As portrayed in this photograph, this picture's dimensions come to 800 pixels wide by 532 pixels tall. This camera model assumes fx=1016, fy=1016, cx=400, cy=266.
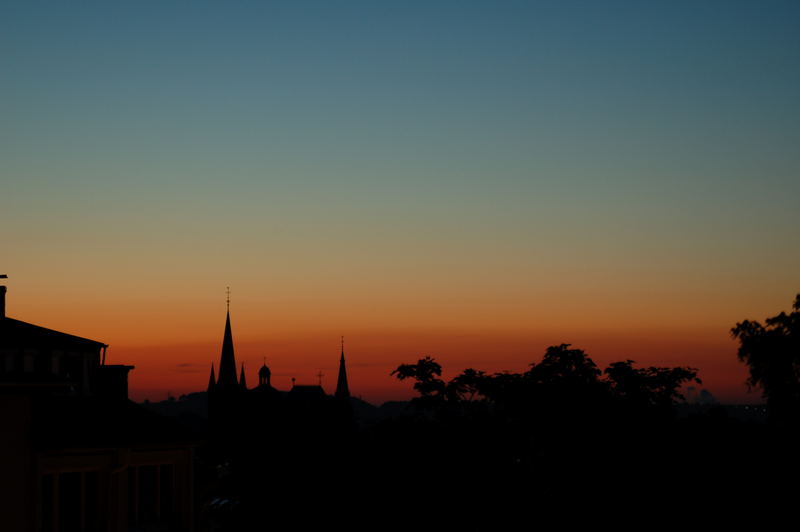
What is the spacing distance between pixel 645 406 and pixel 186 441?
83.6ft

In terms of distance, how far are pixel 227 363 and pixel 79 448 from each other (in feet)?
480

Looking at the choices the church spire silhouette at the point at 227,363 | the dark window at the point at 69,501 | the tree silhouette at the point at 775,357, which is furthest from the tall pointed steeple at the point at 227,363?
the dark window at the point at 69,501

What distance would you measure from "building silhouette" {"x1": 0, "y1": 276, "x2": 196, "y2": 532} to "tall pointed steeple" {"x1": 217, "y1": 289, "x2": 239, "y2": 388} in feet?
450

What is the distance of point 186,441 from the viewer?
27.9 metres

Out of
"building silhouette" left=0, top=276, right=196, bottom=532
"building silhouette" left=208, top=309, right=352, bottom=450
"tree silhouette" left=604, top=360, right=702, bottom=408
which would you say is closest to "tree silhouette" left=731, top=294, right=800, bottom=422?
"tree silhouette" left=604, top=360, right=702, bottom=408

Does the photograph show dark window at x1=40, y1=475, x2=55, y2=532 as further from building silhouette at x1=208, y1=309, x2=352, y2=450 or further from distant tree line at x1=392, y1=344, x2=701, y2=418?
building silhouette at x1=208, y1=309, x2=352, y2=450

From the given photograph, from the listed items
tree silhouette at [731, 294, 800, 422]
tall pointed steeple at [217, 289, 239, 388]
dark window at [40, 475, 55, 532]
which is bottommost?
dark window at [40, 475, 55, 532]

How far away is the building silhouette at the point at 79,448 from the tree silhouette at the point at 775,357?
127 ft

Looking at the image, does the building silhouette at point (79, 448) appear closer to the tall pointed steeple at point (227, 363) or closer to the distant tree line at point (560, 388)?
the distant tree line at point (560, 388)

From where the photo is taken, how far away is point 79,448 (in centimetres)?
2383

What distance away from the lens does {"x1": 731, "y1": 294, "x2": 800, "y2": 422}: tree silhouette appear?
5675cm

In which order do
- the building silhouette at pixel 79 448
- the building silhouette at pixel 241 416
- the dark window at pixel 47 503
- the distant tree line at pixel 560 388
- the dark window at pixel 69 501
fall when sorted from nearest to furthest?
the building silhouette at pixel 79 448 < the dark window at pixel 47 503 < the dark window at pixel 69 501 < the distant tree line at pixel 560 388 < the building silhouette at pixel 241 416

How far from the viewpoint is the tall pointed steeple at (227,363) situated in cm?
16725

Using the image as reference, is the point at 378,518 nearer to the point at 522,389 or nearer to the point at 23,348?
the point at 522,389
